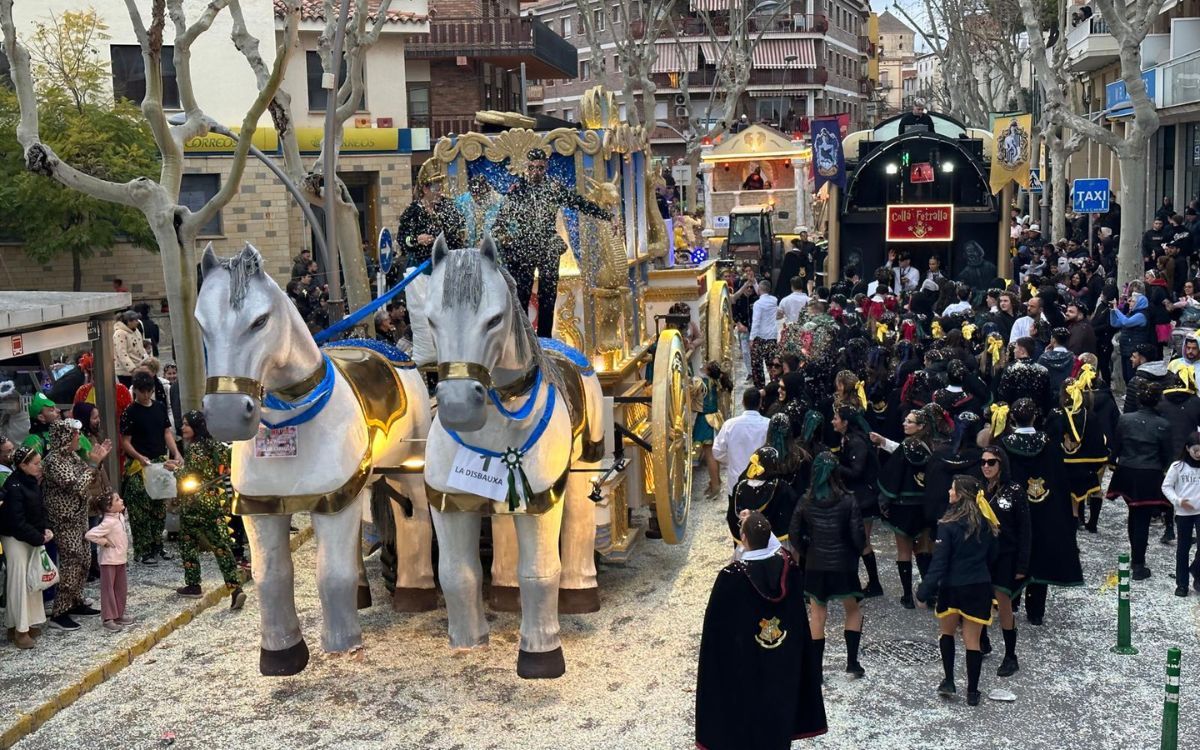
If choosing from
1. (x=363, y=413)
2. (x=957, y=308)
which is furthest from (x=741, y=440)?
(x=957, y=308)

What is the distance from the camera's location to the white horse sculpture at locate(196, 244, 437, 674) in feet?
20.8

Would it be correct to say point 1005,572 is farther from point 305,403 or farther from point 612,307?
point 305,403

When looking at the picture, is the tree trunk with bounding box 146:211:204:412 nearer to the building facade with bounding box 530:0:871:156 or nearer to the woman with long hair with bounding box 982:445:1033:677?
the woman with long hair with bounding box 982:445:1033:677

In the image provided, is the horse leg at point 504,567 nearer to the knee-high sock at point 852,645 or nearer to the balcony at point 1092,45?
the knee-high sock at point 852,645

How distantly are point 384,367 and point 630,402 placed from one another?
7.61ft

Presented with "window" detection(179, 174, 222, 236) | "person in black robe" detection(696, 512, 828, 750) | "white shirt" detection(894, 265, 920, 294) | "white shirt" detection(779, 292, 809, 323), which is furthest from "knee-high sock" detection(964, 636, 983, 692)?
"window" detection(179, 174, 222, 236)

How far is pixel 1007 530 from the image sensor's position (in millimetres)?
7660

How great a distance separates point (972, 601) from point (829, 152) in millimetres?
16039

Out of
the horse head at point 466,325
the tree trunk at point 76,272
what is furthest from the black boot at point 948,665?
the tree trunk at point 76,272

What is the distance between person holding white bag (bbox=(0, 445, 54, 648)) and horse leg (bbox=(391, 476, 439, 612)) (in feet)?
7.53

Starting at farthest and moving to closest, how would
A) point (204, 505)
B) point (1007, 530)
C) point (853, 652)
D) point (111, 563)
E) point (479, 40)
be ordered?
point (479, 40) < point (204, 505) < point (111, 563) < point (853, 652) < point (1007, 530)

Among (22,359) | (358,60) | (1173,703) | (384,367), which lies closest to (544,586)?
(384,367)

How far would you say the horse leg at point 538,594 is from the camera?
7.26m

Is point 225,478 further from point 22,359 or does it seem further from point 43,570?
point 22,359
